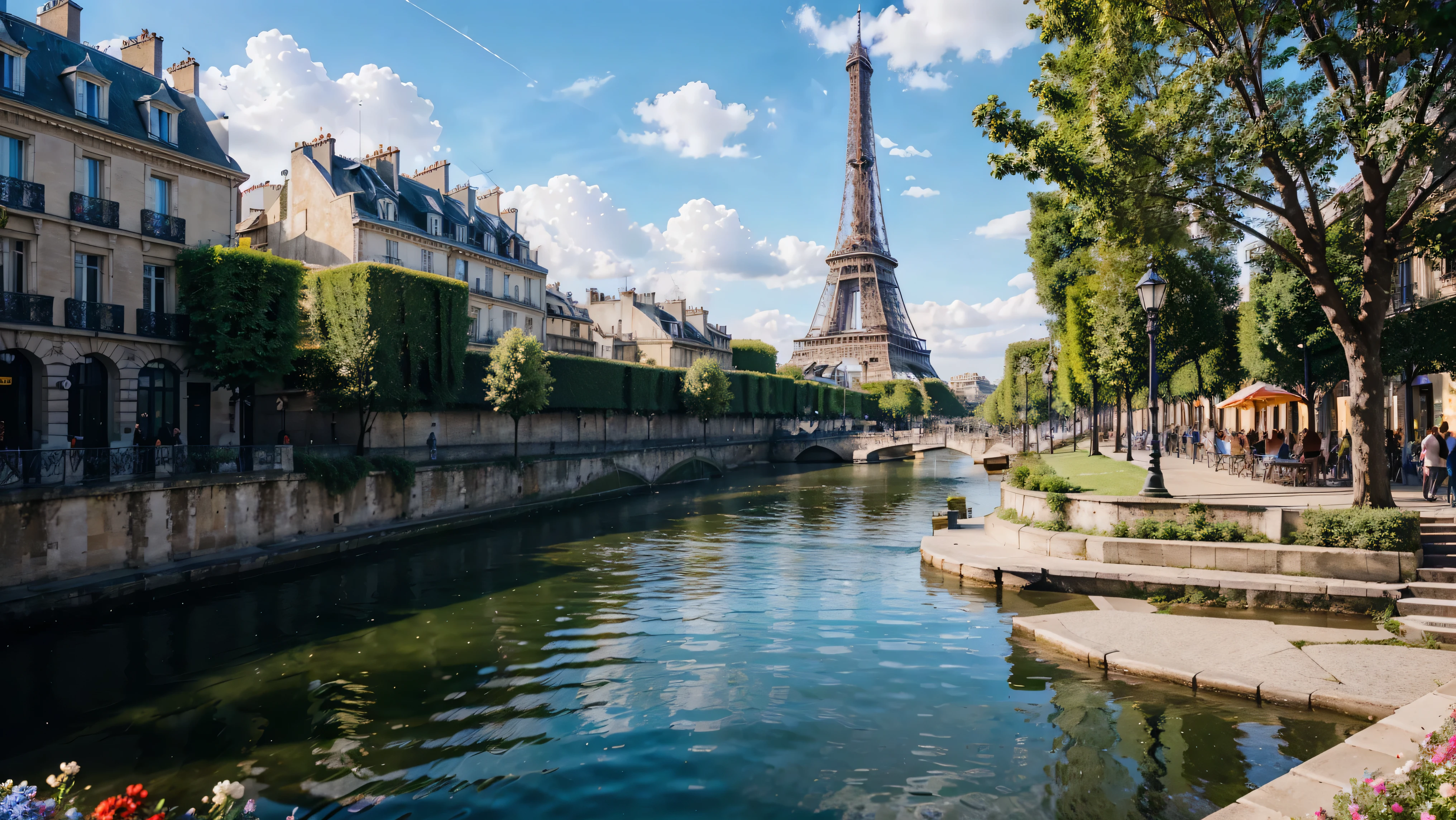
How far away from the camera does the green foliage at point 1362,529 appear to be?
1177 centimetres

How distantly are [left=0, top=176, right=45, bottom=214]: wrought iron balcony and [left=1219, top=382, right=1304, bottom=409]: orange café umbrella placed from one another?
3439 cm

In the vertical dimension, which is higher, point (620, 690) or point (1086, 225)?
point (1086, 225)

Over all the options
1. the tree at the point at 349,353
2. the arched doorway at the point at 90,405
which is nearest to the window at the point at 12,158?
the arched doorway at the point at 90,405

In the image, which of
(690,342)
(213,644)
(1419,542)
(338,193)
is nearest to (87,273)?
(213,644)

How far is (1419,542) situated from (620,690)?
12.6 meters

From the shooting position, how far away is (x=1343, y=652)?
920 centimetres

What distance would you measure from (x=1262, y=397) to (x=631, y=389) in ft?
114

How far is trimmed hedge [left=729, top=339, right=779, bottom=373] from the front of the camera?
91375mm

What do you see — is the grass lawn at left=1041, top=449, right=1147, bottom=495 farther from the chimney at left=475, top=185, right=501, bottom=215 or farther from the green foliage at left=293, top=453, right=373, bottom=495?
the chimney at left=475, top=185, right=501, bottom=215

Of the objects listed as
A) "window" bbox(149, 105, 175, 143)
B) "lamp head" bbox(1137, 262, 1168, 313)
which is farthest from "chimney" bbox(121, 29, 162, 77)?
"lamp head" bbox(1137, 262, 1168, 313)

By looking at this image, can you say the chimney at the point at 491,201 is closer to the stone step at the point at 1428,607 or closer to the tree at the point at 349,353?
the tree at the point at 349,353

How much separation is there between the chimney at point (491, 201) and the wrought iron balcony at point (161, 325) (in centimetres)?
3232

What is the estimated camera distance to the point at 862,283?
105m

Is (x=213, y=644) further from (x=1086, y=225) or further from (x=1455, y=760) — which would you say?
(x=1086, y=225)
